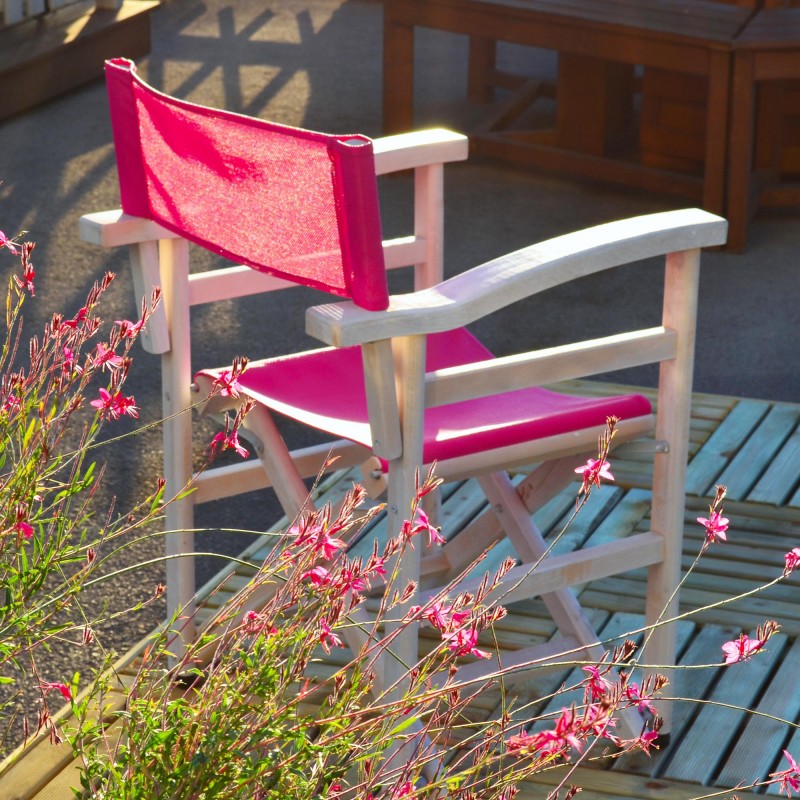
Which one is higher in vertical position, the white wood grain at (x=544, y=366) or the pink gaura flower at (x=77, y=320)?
the pink gaura flower at (x=77, y=320)

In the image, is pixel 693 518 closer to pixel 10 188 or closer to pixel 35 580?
pixel 35 580

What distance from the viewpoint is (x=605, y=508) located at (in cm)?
309

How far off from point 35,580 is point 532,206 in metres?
4.19

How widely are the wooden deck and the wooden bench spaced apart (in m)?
1.53

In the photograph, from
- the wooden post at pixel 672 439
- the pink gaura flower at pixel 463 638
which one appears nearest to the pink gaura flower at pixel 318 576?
the pink gaura flower at pixel 463 638

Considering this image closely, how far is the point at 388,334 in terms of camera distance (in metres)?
1.79

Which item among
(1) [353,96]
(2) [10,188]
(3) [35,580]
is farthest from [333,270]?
(1) [353,96]

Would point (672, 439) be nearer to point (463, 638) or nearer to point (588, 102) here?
point (463, 638)

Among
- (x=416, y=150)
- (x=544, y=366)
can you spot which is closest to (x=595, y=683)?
(x=544, y=366)

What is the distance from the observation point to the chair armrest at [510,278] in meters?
1.79

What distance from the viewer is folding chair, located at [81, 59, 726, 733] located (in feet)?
6.06

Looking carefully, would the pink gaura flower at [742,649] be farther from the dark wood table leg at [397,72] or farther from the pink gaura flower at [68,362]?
the dark wood table leg at [397,72]

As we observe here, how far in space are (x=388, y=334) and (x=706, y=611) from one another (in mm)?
1085

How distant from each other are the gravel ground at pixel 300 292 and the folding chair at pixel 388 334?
2.12ft
